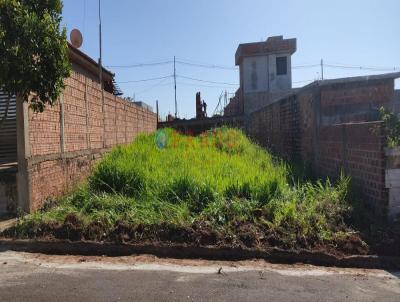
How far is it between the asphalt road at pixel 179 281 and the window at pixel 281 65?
23.5m

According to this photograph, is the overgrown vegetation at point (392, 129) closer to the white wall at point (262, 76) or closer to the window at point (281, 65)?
the white wall at point (262, 76)

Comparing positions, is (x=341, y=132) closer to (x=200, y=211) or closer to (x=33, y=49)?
(x=200, y=211)

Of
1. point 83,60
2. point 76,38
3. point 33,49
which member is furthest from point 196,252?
point 83,60

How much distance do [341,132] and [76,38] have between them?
10.4 metres

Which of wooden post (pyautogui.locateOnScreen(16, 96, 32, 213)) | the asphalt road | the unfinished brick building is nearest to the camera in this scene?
the asphalt road

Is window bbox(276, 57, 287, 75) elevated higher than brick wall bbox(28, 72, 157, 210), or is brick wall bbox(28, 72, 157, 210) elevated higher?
window bbox(276, 57, 287, 75)

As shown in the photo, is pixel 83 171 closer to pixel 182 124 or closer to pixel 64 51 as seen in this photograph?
pixel 64 51

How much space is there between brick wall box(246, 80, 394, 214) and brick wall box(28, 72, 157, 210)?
16.9 feet

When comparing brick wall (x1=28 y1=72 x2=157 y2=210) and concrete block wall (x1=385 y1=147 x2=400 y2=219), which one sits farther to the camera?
brick wall (x1=28 y1=72 x2=157 y2=210)

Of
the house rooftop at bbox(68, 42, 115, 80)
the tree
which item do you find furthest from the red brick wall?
the house rooftop at bbox(68, 42, 115, 80)

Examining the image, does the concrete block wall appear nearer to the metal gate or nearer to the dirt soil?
the dirt soil

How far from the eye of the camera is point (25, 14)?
481 centimetres

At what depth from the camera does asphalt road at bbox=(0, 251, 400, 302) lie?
341 cm

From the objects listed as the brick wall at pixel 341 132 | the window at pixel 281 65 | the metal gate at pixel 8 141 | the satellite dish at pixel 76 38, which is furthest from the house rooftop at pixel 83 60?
the window at pixel 281 65
